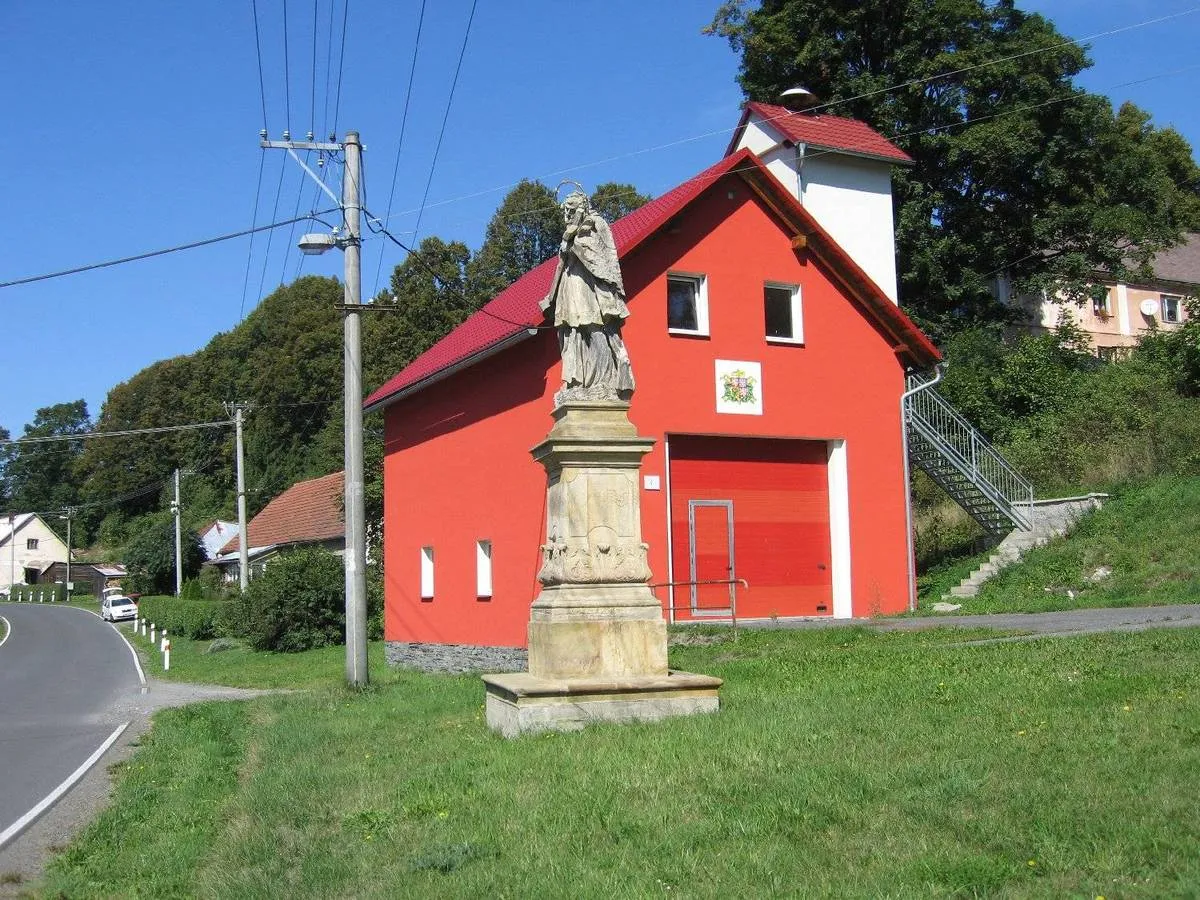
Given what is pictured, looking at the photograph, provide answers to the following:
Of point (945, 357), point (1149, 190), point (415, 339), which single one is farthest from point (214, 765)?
point (415, 339)

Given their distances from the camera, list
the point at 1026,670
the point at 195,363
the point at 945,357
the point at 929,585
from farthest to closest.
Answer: the point at 195,363, the point at 945,357, the point at 929,585, the point at 1026,670

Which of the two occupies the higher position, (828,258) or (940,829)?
(828,258)

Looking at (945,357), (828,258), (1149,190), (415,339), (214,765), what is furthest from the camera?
(415,339)

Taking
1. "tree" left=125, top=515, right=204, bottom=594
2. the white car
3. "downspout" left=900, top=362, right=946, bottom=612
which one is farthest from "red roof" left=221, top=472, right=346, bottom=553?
"downspout" left=900, top=362, right=946, bottom=612

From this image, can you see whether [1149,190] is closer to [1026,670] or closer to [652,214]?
[652,214]

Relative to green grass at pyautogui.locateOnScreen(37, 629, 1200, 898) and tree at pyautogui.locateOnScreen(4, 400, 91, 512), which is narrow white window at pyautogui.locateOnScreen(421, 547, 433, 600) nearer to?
green grass at pyautogui.locateOnScreen(37, 629, 1200, 898)

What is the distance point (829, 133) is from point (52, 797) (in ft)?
78.0

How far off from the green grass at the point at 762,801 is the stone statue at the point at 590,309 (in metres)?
2.92

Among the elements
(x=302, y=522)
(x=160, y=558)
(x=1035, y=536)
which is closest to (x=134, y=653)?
(x=302, y=522)

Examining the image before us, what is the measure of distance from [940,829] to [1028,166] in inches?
1210

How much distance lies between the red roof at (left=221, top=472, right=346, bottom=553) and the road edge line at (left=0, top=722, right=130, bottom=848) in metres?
29.1

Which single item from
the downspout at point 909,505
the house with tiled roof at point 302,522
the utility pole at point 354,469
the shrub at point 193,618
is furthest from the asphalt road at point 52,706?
the downspout at point 909,505

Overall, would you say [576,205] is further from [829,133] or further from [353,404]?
[829,133]

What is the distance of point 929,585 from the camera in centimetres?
2316
